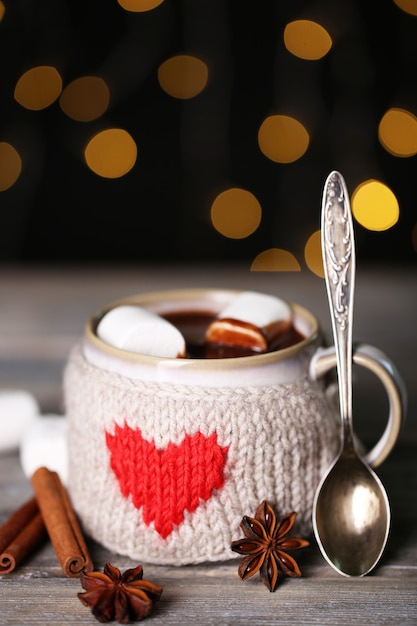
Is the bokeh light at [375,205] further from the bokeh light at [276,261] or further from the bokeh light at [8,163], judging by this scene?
the bokeh light at [8,163]

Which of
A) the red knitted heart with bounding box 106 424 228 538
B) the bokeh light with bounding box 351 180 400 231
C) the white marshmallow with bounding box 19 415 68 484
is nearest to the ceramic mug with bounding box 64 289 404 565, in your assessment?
the red knitted heart with bounding box 106 424 228 538

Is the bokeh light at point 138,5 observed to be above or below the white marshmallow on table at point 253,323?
above

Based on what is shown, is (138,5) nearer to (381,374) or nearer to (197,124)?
(197,124)

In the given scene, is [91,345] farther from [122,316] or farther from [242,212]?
[242,212]

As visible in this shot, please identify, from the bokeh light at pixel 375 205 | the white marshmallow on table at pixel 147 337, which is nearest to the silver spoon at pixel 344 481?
the white marshmallow on table at pixel 147 337

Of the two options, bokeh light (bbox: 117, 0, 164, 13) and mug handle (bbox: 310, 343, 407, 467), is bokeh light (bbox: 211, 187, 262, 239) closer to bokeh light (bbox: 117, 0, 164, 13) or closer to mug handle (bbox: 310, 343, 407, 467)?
bokeh light (bbox: 117, 0, 164, 13)

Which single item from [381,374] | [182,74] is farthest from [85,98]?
[381,374]

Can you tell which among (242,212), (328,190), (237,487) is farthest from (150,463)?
(242,212)
